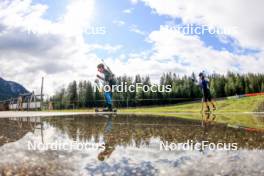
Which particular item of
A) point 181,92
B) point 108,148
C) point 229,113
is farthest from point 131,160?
point 181,92

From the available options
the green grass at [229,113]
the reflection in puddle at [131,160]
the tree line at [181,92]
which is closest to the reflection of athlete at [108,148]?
the reflection in puddle at [131,160]

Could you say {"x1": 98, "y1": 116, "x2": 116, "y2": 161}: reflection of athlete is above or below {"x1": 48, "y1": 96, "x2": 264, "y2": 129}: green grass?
above

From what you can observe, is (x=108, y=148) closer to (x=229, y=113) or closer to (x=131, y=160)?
(x=131, y=160)

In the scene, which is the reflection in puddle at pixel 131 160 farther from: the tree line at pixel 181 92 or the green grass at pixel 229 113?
the tree line at pixel 181 92

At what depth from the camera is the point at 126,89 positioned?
133m

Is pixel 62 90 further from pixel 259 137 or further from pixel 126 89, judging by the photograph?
pixel 259 137

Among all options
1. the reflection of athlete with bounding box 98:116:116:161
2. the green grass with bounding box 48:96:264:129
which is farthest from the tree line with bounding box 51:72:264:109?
the reflection of athlete with bounding box 98:116:116:161

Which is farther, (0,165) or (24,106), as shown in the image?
(24,106)

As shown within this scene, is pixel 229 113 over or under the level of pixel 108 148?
under

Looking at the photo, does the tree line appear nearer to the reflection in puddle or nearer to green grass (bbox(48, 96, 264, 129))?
green grass (bbox(48, 96, 264, 129))

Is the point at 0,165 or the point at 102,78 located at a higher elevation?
the point at 102,78

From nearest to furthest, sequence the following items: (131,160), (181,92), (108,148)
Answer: (131,160) < (108,148) < (181,92)

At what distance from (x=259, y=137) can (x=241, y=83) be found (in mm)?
119839

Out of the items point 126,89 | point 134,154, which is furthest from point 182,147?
point 126,89
